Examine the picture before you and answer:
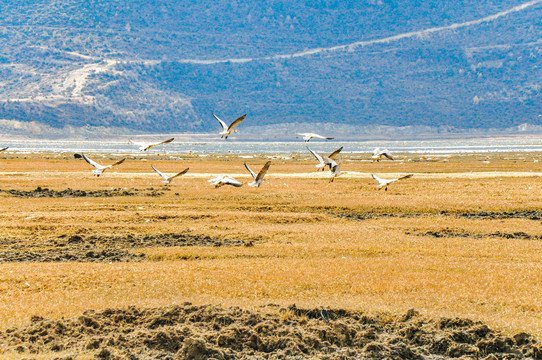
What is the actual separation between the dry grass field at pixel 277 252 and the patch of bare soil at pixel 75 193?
0.14 metres

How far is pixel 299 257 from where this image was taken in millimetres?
14422

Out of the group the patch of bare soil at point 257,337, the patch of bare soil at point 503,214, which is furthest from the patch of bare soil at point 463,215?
the patch of bare soil at point 257,337

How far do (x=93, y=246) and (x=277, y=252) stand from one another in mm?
4965

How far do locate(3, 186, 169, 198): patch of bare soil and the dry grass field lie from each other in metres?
0.14

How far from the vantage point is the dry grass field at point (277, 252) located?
1066cm

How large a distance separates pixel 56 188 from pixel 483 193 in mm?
20674

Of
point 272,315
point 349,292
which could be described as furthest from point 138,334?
point 349,292

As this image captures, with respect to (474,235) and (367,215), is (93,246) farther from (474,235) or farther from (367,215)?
(474,235)

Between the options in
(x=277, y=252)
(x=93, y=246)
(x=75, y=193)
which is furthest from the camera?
(x=75, y=193)

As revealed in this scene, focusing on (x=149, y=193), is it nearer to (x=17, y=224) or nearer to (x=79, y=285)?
(x=17, y=224)

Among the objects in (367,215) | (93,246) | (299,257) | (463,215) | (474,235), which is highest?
(463,215)

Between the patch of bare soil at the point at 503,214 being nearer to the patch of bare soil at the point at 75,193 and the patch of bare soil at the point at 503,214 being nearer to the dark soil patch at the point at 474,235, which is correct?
the dark soil patch at the point at 474,235

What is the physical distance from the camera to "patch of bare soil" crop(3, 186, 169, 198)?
1062 inches

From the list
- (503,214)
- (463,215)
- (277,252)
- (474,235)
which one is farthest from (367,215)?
(277,252)
